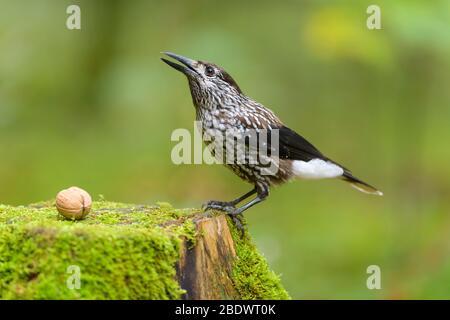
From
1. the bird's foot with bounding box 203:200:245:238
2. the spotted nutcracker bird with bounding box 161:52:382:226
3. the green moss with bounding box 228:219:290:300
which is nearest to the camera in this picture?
the green moss with bounding box 228:219:290:300

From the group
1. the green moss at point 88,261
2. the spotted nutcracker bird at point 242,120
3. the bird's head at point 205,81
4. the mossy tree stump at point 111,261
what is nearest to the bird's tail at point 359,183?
the spotted nutcracker bird at point 242,120

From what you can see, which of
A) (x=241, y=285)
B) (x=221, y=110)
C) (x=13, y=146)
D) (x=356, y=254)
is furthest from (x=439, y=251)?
(x=13, y=146)

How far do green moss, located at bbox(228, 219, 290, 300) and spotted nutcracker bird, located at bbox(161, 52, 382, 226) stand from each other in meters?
0.91

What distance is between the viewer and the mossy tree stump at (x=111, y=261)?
10.1ft

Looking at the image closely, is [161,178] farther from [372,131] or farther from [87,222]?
[87,222]

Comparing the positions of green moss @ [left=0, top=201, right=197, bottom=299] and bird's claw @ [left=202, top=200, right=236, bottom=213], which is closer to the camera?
green moss @ [left=0, top=201, right=197, bottom=299]

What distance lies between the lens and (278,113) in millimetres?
9586

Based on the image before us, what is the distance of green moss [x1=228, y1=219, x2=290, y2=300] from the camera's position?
3.65 metres

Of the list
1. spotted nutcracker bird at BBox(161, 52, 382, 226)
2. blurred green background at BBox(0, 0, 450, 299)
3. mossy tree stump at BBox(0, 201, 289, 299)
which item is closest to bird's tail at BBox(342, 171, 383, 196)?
spotted nutcracker bird at BBox(161, 52, 382, 226)

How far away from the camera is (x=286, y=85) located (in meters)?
10.1

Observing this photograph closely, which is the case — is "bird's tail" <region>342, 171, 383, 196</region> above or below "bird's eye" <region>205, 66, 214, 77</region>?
below

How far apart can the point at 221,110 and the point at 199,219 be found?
1.41 meters

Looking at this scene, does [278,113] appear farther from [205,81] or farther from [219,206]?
[219,206]

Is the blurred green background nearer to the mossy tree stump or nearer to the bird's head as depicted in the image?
the bird's head
